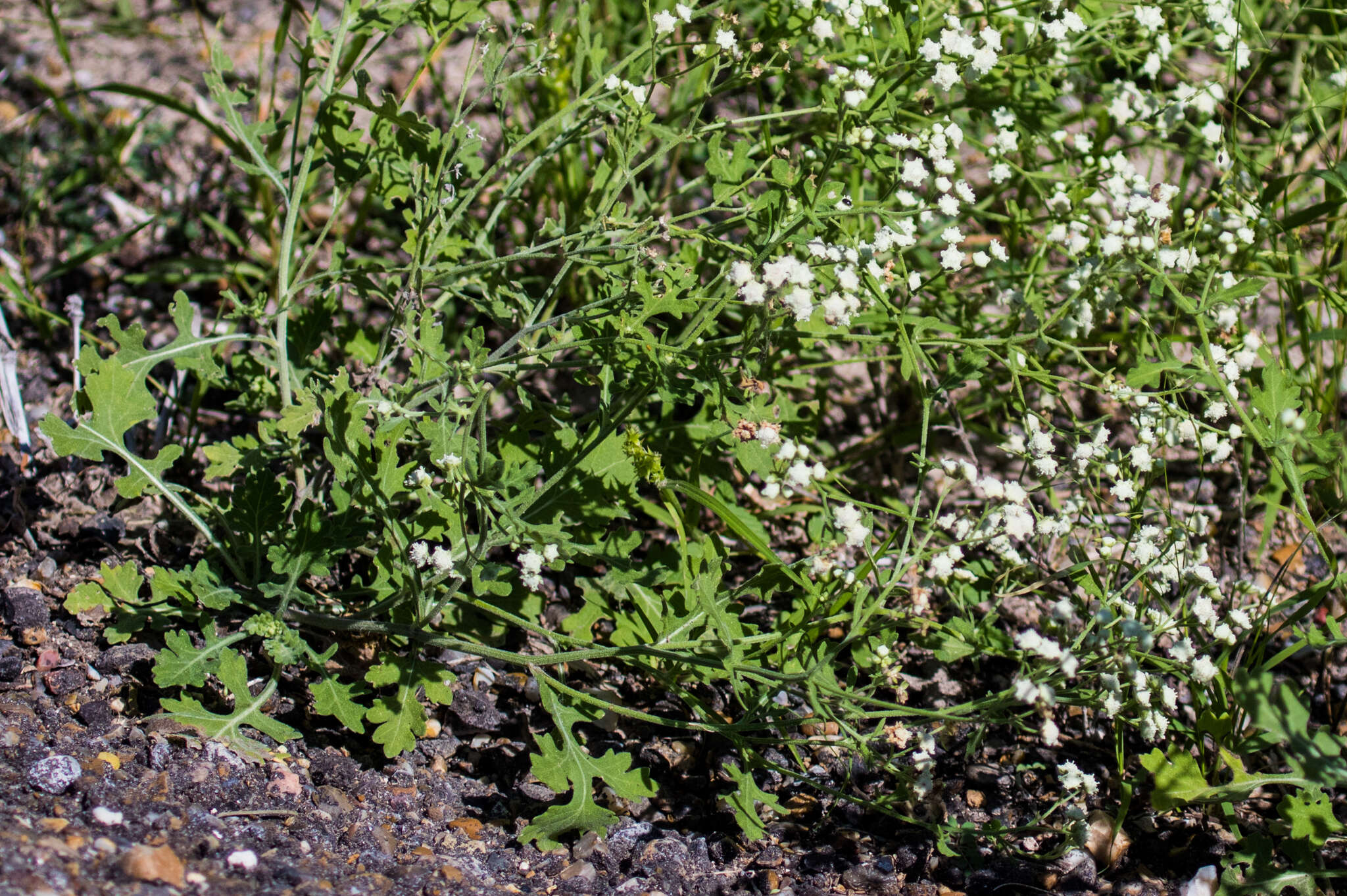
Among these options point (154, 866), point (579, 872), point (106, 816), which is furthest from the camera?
point (579, 872)

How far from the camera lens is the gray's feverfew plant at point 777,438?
2.53 meters

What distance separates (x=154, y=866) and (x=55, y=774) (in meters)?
0.40

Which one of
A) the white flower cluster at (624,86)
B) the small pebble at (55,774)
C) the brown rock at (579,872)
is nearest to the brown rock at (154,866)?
the small pebble at (55,774)

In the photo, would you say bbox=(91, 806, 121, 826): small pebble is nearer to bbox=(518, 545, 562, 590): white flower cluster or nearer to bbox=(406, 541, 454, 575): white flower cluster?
bbox=(406, 541, 454, 575): white flower cluster

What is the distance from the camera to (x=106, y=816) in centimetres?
224

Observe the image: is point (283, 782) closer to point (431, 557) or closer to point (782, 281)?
point (431, 557)

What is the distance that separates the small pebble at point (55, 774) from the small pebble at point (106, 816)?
0.11m

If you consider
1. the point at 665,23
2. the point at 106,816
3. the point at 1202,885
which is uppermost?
the point at 665,23

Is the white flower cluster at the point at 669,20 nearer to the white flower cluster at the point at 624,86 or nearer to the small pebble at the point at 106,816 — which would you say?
the white flower cluster at the point at 624,86

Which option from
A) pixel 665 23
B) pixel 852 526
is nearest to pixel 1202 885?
pixel 852 526

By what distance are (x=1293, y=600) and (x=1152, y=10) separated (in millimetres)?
1551

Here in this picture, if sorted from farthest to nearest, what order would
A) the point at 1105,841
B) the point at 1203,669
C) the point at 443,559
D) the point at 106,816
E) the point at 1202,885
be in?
the point at 1105,841
the point at 1202,885
the point at 443,559
the point at 1203,669
the point at 106,816

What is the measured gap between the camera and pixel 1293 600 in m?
2.57

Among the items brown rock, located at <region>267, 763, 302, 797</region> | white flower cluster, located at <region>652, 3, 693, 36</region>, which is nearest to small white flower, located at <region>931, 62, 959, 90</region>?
white flower cluster, located at <region>652, 3, 693, 36</region>
